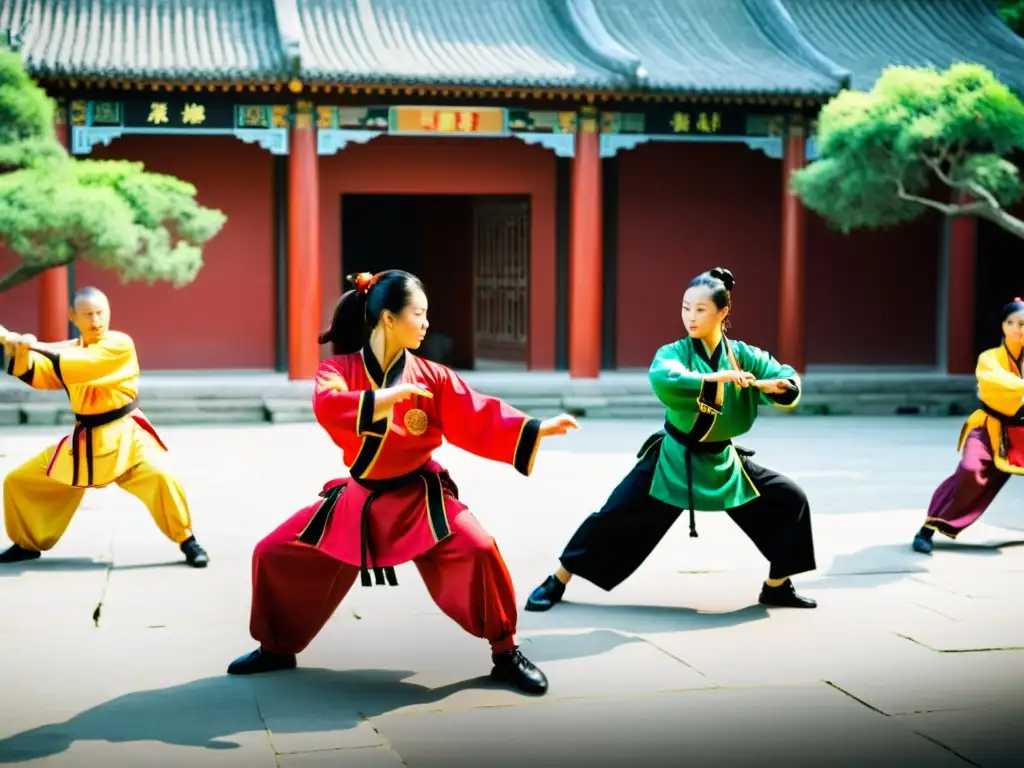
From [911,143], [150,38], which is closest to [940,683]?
[911,143]

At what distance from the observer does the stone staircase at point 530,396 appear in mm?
13305

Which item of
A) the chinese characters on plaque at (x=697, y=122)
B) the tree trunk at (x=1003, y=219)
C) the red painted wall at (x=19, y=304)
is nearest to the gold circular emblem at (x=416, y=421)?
the tree trunk at (x=1003, y=219)

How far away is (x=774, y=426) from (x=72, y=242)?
20.5 feet

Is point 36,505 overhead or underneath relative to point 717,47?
underneath

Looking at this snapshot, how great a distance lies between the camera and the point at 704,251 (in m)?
16.5

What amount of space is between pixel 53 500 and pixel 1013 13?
546 inches

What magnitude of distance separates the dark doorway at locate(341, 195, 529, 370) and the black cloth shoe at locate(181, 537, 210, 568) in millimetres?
10003

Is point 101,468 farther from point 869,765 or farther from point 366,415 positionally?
point 869,765

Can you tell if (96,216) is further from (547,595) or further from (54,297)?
(547,595)

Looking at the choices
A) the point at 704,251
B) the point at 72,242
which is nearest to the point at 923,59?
the point at 704,251

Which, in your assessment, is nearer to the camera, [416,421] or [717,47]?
[416,421]

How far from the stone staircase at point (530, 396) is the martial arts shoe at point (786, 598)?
327 inches

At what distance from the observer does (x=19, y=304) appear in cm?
1530

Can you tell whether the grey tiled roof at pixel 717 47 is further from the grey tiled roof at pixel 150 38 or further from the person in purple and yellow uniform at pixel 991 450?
the person in purple and yellow uniform at pixel 991 450
